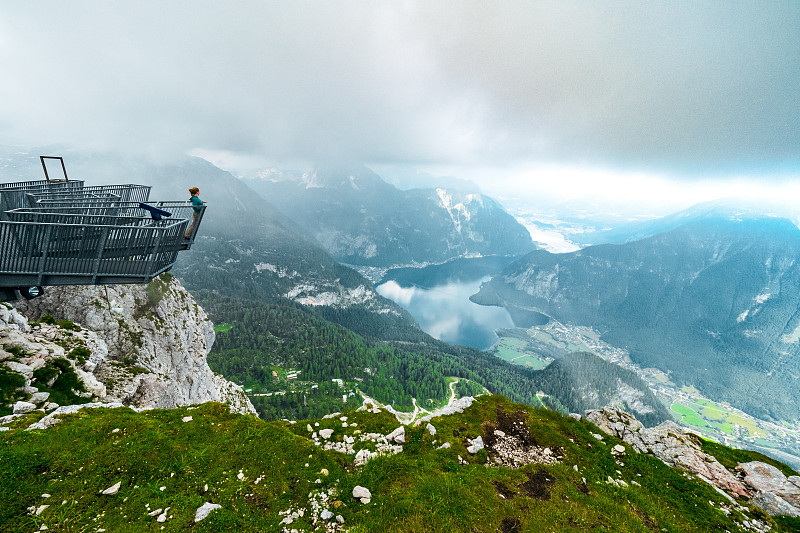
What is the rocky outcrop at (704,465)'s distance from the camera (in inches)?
588

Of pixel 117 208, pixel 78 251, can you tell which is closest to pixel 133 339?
pixel 117 208

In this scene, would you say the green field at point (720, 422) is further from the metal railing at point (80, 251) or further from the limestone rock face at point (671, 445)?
the metal railing at point (80, 251)

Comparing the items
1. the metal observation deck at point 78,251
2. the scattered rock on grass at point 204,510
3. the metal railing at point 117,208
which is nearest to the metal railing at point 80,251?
the metal observation deck at point 78,251

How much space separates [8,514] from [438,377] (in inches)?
6303

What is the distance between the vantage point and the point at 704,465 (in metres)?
17.3

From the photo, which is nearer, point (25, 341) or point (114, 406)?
point (114, 406)

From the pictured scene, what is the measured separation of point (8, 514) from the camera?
7230 millimetres

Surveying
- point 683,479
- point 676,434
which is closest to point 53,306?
point 683,479

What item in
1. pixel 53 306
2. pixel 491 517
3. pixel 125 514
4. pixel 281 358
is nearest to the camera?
pixel 125 514

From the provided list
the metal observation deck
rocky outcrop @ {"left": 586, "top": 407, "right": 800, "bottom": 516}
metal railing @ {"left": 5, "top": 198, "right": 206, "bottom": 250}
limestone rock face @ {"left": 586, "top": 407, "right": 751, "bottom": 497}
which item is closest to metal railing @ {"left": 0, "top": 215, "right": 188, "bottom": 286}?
the metal observation deck

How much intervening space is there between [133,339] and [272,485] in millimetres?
32912

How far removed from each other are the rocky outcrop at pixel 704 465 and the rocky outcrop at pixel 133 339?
28954 mm

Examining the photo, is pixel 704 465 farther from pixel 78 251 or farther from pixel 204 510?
pixel 78 251

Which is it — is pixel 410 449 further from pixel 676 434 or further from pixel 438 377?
pixel 438 377
